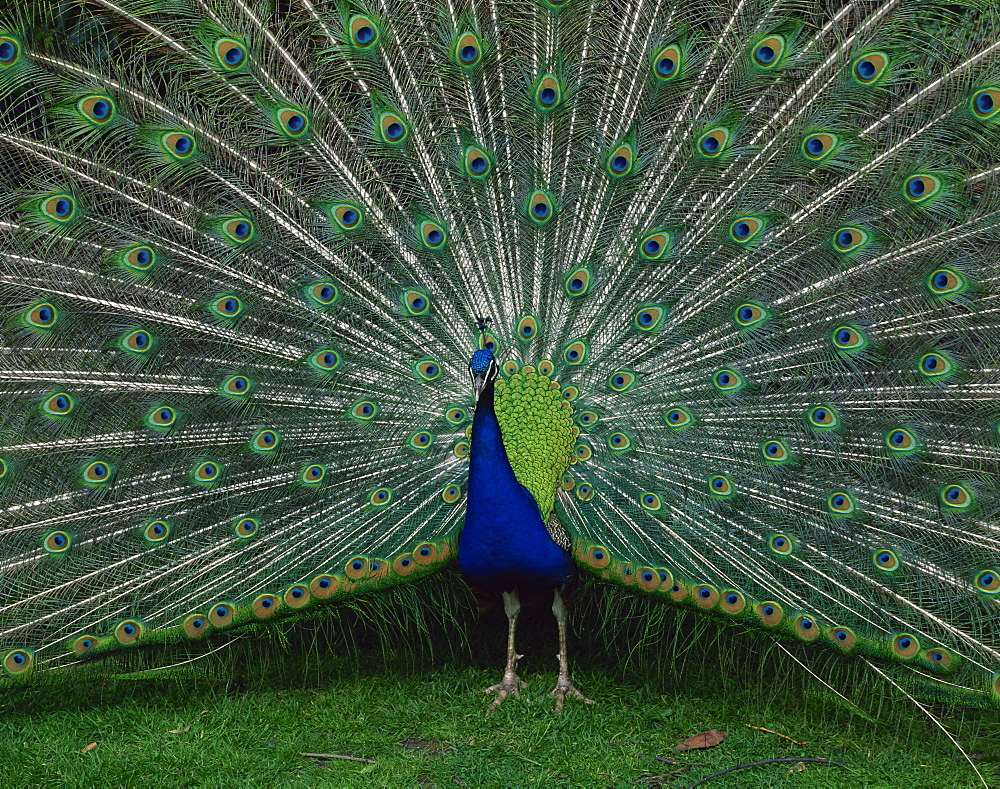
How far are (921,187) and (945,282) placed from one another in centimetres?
32

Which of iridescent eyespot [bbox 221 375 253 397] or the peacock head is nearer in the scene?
the peacock head

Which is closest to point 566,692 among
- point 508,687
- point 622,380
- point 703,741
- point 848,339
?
point 508,687

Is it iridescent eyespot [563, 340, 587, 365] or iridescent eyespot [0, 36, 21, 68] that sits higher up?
iridescent eyespot [0, 36, 21, 68]

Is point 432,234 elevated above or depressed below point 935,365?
above

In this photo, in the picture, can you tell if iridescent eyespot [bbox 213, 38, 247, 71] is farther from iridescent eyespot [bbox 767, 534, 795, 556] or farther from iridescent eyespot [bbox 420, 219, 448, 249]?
iridescent eyespot [bbox 767, 534, 795, 556]

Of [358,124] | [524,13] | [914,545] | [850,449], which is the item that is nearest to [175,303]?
[358,124]

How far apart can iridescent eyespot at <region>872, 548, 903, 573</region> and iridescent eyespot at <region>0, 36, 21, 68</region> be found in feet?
10.9

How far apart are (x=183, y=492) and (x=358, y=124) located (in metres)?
1.48

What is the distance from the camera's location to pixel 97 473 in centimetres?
360

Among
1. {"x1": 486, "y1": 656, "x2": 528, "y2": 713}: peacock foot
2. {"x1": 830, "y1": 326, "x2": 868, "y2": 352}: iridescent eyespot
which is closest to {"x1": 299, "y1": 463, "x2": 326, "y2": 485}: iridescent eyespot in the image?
{"x1": 486, "y1": 656, "x2": 528, "y2": 713}: peacock foot

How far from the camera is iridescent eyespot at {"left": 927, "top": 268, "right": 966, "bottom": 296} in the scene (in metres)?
3.30

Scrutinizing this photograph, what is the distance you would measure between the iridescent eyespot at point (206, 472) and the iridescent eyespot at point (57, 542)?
49cm

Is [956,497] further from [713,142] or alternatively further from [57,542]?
[57,542]

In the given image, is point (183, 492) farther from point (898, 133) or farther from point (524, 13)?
point (898, 133)
